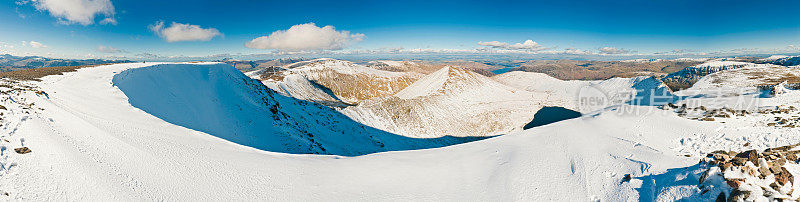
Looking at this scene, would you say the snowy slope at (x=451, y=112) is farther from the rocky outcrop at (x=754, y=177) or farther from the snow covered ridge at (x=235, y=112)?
the rocky outcrop at (x=754, y=177)

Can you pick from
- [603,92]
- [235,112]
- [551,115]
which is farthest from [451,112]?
[603,92]

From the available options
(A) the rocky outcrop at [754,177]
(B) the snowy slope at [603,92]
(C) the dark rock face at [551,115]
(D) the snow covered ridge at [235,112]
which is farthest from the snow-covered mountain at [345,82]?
(A) the rocky outcrop at [754,177]

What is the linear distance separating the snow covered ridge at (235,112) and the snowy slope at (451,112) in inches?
490

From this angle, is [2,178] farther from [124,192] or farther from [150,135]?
[150,135]

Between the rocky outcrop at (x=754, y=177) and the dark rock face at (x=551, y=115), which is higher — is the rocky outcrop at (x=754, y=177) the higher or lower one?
the higher one

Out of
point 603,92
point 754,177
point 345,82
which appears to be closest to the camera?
point 754,177

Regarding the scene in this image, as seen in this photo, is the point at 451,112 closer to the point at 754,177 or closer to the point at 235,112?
the point at 235,112

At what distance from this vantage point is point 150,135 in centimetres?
1705

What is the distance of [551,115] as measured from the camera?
101m

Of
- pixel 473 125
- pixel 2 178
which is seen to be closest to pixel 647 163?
pixel 2 178

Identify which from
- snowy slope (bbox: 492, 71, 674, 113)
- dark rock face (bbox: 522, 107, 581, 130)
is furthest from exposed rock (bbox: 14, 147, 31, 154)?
snowy slope (bbox: 492, 71, 674, 113)

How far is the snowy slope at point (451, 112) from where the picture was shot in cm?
7956

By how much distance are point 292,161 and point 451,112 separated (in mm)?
83587

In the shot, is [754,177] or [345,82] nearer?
[754,177]
